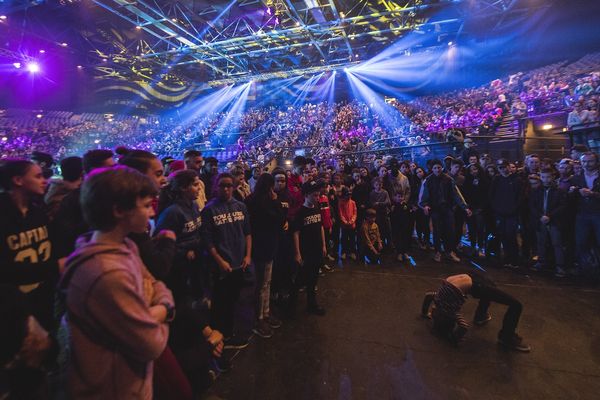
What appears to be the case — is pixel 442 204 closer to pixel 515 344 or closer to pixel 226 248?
pixel 515 344

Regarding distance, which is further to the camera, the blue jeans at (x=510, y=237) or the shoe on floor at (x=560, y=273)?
the blue jeans at (x=510, y=237)

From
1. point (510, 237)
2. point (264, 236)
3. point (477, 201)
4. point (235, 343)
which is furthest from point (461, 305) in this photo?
point (477, 201)

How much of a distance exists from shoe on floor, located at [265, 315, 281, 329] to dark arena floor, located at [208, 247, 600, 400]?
0.07 meters

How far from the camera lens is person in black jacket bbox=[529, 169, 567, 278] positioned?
450 cm

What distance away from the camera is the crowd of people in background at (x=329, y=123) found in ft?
39.7

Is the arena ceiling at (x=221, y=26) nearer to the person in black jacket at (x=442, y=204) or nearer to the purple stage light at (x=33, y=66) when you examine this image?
the purple stage light at (x=33, y=66)

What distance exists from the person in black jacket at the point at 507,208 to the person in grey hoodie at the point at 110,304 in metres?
5.94

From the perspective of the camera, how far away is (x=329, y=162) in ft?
36.5

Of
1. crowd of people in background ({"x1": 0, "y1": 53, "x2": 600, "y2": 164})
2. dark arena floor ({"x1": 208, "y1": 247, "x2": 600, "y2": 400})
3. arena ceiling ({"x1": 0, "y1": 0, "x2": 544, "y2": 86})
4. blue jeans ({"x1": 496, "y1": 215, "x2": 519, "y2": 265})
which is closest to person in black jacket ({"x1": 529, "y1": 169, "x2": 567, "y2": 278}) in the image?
blue jeans ({"x1": 496, "y1": 215, "x2": 519, "y2": 265})

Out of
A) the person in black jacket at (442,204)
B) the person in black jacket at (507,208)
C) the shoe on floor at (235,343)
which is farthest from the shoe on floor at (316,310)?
the person in black jacket at (507,208)

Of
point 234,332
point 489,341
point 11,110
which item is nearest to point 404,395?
point 489,341

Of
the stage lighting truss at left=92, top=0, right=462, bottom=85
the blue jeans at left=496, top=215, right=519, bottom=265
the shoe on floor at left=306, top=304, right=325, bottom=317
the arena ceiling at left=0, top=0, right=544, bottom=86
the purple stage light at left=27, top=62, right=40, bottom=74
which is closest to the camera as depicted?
the shoe on floor at left=306, top=304, right=325, bottom=317

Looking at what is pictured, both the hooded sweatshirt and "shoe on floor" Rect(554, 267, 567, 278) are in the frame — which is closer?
the hooded sweatshirt

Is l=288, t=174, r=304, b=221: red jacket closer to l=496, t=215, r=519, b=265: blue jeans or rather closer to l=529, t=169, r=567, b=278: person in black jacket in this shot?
l=496, t=215, r=519, b=265: blue jeans
